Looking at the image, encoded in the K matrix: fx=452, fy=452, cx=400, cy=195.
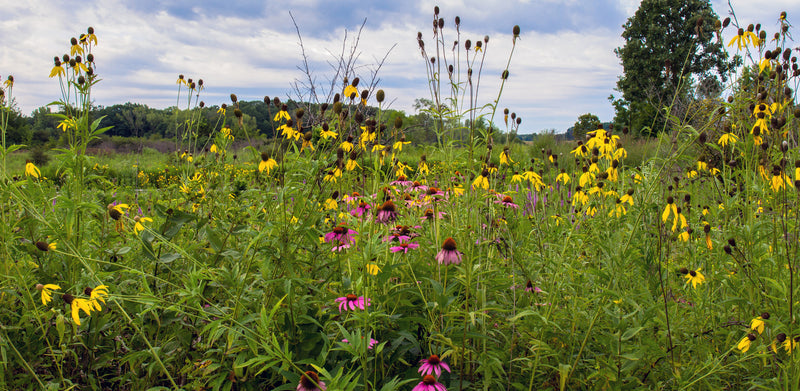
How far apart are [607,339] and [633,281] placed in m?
0.56

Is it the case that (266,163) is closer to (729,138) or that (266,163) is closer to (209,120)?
(729,138)

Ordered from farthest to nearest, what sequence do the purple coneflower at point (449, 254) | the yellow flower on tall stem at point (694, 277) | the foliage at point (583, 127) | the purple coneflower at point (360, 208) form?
the foliage at point (583, 127) → the yellow flower on tall stem at point (694, 277) → the purple coneflower at point (360, 208) → the purple coneflower at point (449, 254)

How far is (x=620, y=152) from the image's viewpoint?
253 centimetres

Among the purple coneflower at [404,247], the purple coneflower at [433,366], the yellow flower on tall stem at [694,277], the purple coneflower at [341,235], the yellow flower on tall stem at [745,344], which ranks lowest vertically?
the purple coneflower at [433,366]

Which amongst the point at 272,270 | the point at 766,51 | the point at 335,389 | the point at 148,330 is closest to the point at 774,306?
the point at 766,51

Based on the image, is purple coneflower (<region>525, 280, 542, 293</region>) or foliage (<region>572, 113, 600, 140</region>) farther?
foliage (<region>572, 113, 600, 140</region>)

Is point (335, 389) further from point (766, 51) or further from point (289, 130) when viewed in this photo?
point (766, 51)

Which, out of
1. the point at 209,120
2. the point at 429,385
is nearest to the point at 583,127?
the point at 209,120

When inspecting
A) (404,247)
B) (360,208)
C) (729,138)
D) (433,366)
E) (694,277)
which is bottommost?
(433,366)

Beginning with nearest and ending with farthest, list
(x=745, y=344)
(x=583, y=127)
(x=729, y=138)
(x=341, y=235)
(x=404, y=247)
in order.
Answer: (x=745, y=344)
(x=341, y=235)
(x=404, y=247)
(x=729, y=138)
(x=583, y=127)

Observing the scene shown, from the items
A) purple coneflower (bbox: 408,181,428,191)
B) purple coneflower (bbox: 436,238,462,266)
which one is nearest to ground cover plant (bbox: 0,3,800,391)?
purple coneflower (bbox: 436,238,462,266)

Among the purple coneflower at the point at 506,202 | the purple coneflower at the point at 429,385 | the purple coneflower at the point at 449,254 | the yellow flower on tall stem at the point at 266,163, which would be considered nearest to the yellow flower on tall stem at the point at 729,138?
the purple coneflower at the point at 506,202

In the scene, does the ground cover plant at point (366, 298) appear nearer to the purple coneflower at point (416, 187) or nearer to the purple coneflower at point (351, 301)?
the purple coneflower at point (351, 301)

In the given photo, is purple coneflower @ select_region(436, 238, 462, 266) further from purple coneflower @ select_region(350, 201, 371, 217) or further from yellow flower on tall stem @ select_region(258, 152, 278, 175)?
yellow flower on tall stem @ select_region(258, 152, 278, 175)
